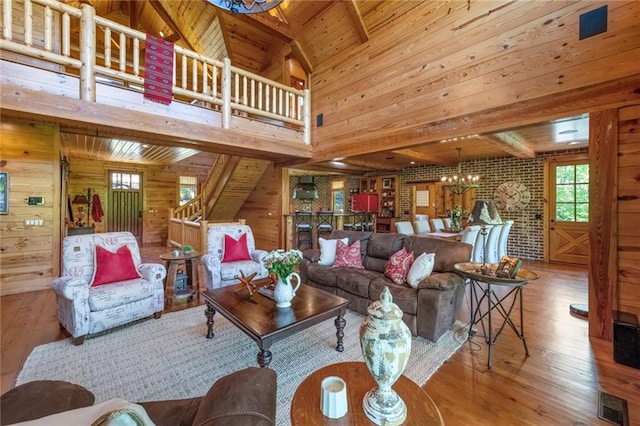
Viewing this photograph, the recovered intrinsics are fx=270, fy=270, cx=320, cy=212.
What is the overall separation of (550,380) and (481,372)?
48 centimetres

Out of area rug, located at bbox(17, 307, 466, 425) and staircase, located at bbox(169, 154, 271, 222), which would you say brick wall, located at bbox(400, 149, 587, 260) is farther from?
staircase, located at bbox(169, 154, 271, 222)

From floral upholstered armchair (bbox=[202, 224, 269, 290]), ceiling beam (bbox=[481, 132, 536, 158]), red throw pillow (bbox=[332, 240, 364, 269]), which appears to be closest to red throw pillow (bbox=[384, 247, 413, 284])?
red throw pillow (bbox=[332, 240, 364, 269])

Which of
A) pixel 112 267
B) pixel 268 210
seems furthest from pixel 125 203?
pixel 112 267

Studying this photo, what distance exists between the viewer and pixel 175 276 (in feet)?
12.7

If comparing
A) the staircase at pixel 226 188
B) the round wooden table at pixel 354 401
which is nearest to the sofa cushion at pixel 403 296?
the round wooden table at pixel 354 401

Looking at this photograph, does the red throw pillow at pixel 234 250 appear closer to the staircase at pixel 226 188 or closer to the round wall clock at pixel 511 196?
the staircase at pixel 226 188

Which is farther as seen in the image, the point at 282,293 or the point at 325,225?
the point at 325,225

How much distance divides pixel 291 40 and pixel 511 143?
14.7ft

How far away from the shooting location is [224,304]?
2.44m

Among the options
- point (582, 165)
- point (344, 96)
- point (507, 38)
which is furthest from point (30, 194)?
point (582, 165)

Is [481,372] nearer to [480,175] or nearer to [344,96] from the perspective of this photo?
[344,96]

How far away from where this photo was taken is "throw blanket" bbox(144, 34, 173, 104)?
11.7 feet

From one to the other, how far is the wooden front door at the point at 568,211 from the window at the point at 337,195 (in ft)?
19.5

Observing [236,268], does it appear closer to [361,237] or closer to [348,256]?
[348,256]
